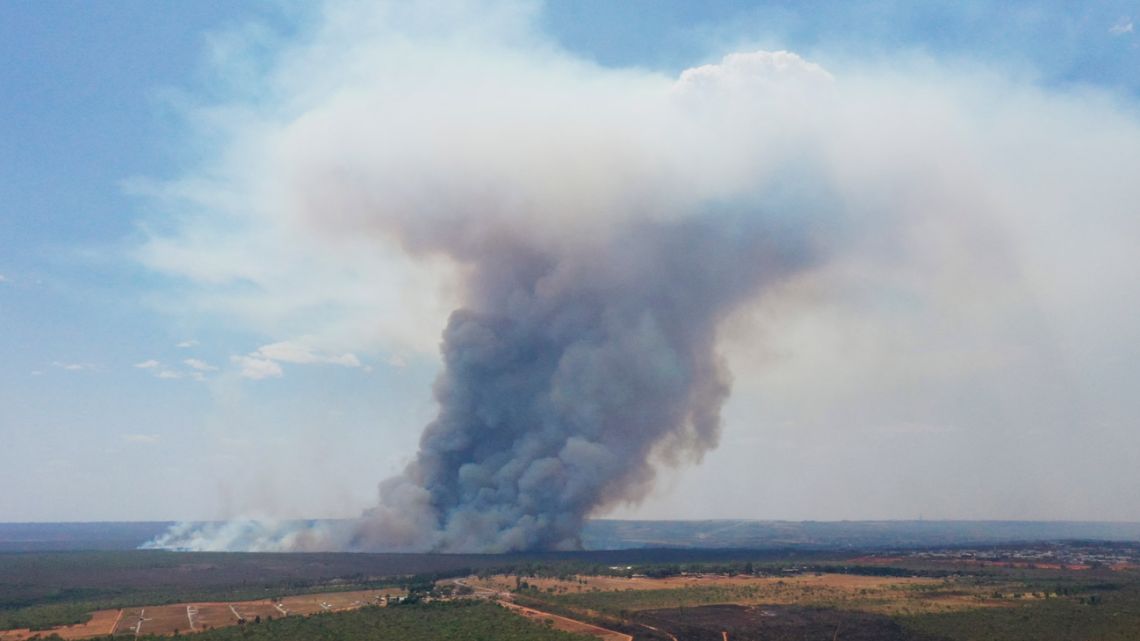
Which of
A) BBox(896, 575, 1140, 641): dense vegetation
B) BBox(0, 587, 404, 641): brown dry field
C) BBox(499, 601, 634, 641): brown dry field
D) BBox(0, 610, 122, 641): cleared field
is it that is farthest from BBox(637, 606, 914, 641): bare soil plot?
BBox(0, 610, 122, 641): cleared field

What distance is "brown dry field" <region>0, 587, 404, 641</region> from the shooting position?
64.4m

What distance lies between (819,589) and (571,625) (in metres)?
33.5

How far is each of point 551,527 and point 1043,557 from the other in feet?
276

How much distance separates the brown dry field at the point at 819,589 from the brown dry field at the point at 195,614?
52.9 ft

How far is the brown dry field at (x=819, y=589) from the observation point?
73.9m

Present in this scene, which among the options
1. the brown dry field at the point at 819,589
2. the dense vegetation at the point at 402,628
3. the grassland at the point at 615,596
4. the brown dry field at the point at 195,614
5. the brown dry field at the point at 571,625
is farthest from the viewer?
the brown dry field at the point at 819,589

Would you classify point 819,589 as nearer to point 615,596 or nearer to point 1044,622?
point 615,596

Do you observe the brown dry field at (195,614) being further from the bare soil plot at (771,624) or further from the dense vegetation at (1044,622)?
the dense vegetation at (1044,622)

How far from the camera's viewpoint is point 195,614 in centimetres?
7200

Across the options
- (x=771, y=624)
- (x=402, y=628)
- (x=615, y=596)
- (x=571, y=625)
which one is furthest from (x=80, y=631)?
(x=771, y=624)

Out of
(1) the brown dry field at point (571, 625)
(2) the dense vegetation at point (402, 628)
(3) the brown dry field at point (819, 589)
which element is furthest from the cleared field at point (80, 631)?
(3) the brown dry field at point (819, 589)

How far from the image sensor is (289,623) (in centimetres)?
6450

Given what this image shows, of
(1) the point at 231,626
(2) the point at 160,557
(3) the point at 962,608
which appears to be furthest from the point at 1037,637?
(2) the point at 160,557

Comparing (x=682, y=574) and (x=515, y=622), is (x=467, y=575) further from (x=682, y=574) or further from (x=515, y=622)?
(x=515, y=622)
